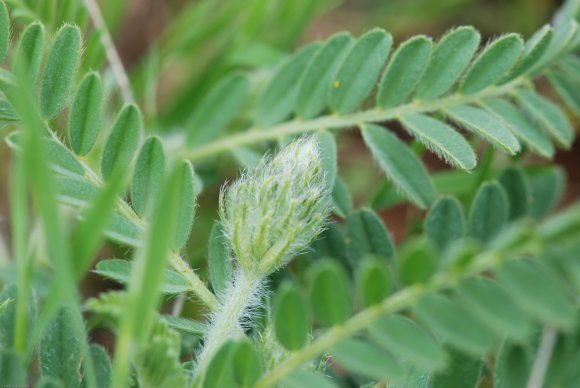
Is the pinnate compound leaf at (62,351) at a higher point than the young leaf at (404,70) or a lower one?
lower

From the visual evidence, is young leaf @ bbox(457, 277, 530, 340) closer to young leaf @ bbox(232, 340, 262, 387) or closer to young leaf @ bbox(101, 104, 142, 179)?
young leaf @ bbox(232, 340, 262, 387)

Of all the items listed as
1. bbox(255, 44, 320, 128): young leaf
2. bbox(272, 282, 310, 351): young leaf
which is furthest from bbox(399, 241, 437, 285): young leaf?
bbox(255, 44, 320, 128): young leaf

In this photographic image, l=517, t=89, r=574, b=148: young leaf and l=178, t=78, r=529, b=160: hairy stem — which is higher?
l=178, t=78, r=529, b=160: hairy stem

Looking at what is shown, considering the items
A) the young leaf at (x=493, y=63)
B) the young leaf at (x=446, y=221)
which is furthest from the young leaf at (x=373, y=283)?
the young leaf at (x=493, y=63)

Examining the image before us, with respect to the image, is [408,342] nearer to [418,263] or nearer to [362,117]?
[418,263]

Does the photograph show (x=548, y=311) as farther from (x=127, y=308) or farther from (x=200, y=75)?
(x=200, y=75)

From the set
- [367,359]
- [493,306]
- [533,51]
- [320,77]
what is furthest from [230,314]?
[533,51]

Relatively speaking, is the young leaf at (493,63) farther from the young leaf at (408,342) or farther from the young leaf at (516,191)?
the young leaf at (408,342)
